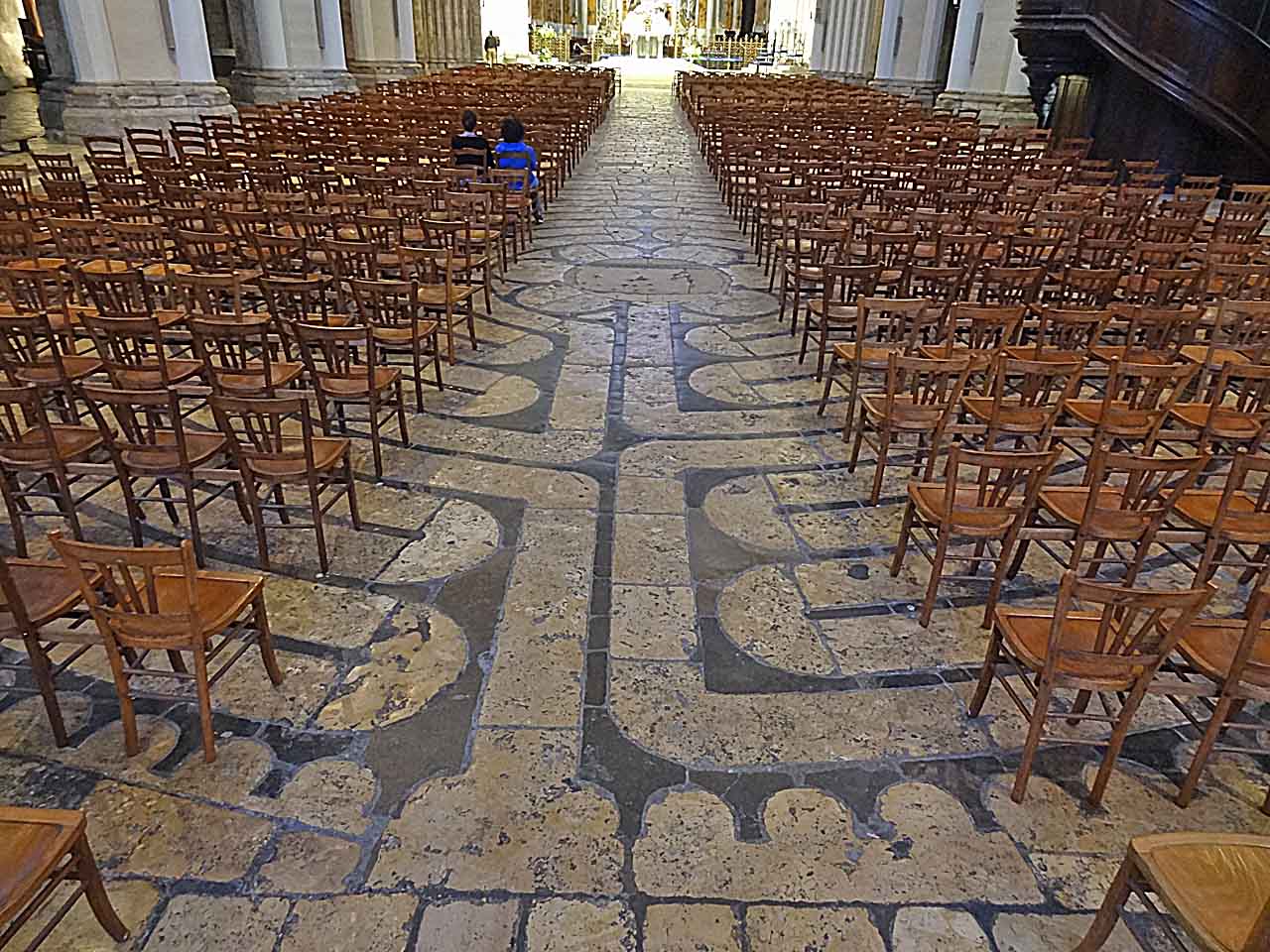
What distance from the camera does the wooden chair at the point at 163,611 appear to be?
2.32 meters

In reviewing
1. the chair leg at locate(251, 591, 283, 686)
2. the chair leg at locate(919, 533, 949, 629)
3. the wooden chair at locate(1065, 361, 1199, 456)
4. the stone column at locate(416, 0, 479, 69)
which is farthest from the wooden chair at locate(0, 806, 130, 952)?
the stone column at locate(416, 0, 479, 69)

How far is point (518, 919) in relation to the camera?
225 centimetres

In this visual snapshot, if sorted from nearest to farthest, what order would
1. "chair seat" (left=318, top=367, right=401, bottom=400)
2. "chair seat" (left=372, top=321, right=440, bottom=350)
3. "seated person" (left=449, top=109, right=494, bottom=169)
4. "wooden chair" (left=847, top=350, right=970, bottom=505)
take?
1. "wooden chair" (left=847, top=350, right=970, bottom=505)
2. "chair seat" (left=318, top=367, right=401, bottom=400)
3. "chair seat" (left=372, top=321, right=440, bottom=350)
4. "seated person" (left=449, top=109, right=494, bottom=169)

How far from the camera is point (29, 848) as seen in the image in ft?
6.28

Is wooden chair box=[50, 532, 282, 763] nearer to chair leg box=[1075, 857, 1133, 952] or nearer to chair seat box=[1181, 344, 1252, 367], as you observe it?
chair leg box=[1075, 857, 1133, 952]

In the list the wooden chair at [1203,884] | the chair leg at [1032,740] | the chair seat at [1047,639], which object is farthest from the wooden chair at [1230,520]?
the wooden chair at [1203,884]

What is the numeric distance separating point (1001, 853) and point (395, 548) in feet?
8.85

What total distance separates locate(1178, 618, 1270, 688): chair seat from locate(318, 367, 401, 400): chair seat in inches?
144

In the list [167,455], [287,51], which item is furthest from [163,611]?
[287,51]

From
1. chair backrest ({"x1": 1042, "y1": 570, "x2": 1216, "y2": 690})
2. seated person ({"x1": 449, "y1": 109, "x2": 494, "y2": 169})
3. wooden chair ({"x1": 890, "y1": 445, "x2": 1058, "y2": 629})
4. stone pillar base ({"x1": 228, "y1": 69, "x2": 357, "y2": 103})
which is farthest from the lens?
stone pillar base ({"x1": 228, "y1": 69, "x2": 357, "y2": 103})

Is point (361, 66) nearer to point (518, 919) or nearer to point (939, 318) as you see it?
point (939, 318)

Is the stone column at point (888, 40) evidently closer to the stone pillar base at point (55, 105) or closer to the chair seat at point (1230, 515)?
the stone pillar base at point (55, 105)

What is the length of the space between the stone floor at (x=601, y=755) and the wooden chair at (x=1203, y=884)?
40 centimetres

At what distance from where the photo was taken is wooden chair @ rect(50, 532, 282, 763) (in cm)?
232
